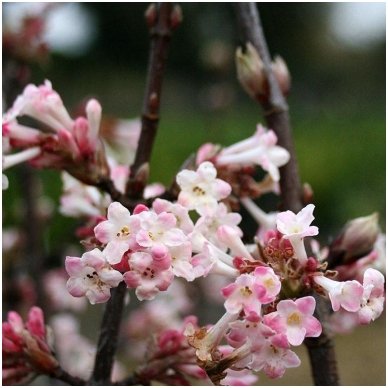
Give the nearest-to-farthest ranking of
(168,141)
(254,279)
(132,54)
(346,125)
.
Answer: (254,279) → (168,141) → (346,125) → (132,54)

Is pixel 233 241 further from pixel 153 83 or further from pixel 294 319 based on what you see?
pixel 153 83

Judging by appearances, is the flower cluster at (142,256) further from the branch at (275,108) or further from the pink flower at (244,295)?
the branch at (275,108)

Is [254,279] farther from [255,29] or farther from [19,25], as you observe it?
[19,25]

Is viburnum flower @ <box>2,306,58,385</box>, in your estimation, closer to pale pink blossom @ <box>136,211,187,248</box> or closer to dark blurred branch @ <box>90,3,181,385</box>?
dark blurred branch @ <box>90,3,181,385</box>

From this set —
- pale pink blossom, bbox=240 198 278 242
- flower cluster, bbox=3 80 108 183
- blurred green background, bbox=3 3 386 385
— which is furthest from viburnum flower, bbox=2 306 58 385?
blurred green background, bbox=3 3 386 385

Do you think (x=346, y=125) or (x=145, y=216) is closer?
(x=145, y=216)

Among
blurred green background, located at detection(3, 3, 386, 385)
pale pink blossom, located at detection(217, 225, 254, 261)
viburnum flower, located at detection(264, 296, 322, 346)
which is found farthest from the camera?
blurred green background, located at detection(3, 3, 386, 385)

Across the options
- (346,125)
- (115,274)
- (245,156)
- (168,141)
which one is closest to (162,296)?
(245,156)
